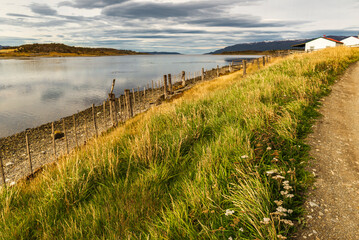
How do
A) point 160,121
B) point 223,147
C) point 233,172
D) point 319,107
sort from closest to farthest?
point 233,172, point 223,147, point 319,107, point 160,121

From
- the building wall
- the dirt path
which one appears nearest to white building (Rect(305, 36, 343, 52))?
the building wall

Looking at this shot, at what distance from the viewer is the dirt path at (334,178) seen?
9.61 feet

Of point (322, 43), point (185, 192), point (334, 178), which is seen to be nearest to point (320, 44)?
point (322, 43)

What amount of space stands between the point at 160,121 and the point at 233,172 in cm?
468

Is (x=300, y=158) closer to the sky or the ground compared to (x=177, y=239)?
closer to the sky

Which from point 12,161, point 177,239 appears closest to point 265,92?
point 177,239

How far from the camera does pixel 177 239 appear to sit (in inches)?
117

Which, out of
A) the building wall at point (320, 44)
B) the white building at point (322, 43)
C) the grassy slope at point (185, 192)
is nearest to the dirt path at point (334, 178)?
the grassy slope at point (185, 192)

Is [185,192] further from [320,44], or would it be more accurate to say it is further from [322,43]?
[320,44]

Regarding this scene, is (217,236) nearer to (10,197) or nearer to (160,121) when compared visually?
(10,197)

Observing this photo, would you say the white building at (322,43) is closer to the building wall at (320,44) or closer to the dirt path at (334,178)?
the building wall at (320,44)

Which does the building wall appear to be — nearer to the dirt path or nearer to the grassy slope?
the dirt path

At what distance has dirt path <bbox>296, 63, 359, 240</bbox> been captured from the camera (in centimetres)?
293

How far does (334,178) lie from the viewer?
12.7 ft
